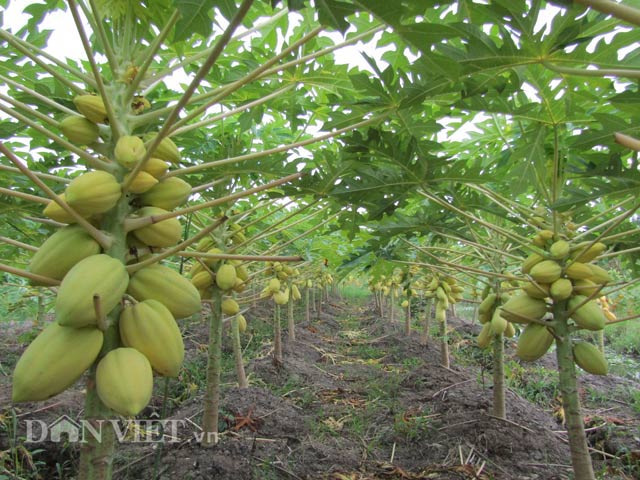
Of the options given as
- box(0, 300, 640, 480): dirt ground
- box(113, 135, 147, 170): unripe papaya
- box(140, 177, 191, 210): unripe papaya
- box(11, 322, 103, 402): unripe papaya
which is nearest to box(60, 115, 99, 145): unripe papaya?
box(113, 135, 147, 170): unripe papaya

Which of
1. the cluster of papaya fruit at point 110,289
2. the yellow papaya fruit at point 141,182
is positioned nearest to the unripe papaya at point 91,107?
the cluster of papaya fruit at point 110,289

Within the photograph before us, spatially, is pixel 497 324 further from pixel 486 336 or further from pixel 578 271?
pixel 578 271

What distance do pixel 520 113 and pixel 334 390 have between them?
4171 millimetres

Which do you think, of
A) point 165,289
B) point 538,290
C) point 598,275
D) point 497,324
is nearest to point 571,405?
point 538,290

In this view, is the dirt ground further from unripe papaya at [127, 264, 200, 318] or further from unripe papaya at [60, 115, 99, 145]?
unripe papaya at [60, 115, 99, 145]

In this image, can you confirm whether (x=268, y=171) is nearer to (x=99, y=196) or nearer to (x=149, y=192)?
(x=149, y=192)

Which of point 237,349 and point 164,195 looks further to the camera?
point 237,349

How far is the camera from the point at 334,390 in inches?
200

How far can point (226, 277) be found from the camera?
239 centimetres

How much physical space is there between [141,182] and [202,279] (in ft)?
4.81

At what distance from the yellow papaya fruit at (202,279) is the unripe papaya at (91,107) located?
1.42 meters

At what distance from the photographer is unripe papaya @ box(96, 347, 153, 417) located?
33.6 inches

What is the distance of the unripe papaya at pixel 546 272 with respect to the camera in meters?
1.91

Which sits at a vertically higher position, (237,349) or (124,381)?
(124,381)
